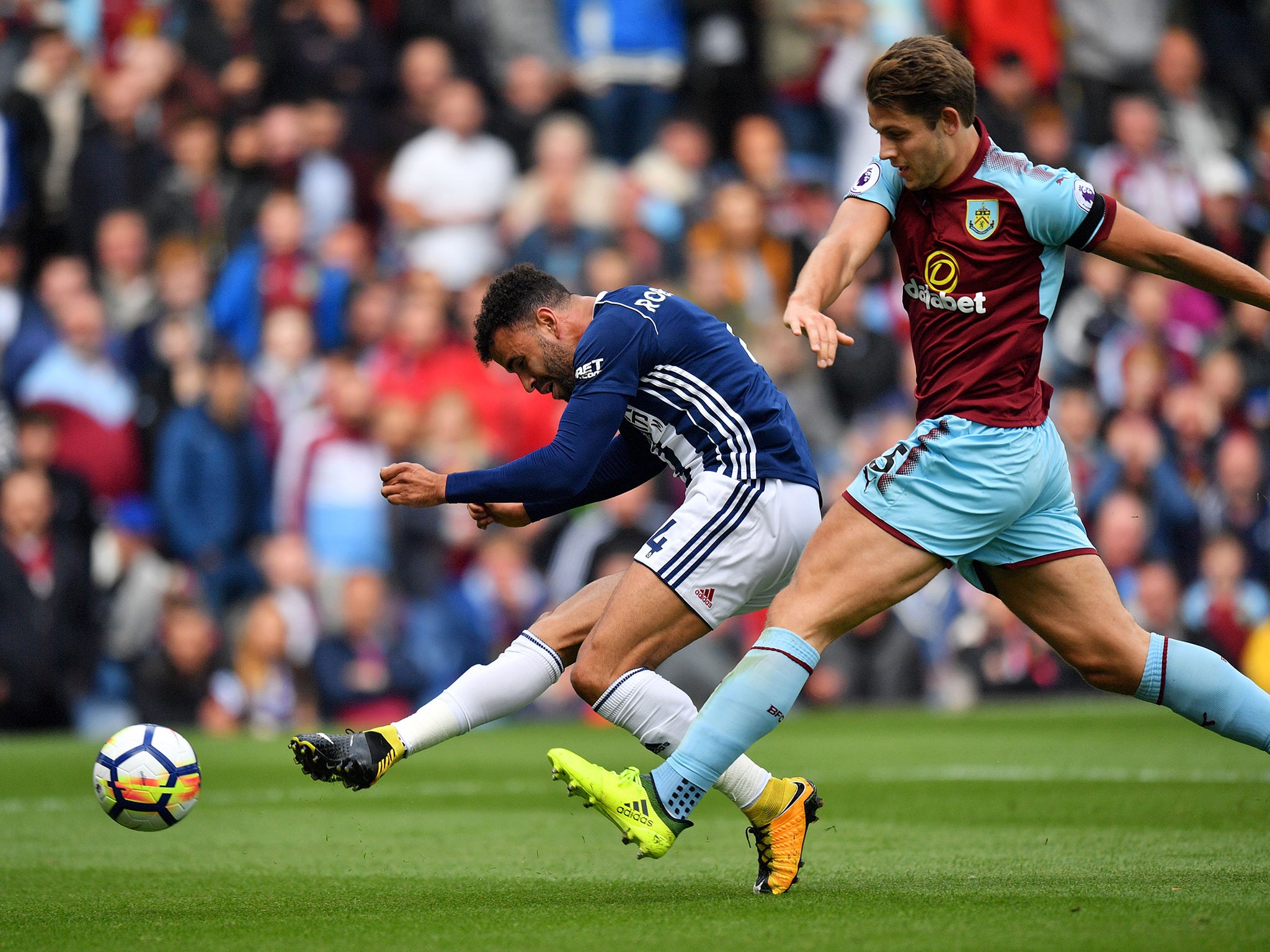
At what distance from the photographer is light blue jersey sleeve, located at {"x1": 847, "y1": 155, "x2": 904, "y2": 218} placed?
5852 millimetres

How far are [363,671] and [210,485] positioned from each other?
6.51ft

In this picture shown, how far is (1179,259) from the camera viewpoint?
5.62 m

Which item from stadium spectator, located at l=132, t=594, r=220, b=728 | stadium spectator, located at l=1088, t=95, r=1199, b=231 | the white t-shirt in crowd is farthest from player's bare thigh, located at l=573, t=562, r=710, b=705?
stadium spectator, located at l=1088, t=95, r=1199, b=231

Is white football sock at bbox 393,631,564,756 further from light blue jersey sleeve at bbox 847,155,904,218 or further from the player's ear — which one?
light blue jersey sleeve at bbox 847,155,904,218

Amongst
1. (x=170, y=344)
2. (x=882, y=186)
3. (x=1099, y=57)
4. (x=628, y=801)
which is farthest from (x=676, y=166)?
(x=628, y=801)

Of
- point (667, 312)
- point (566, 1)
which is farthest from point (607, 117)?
point (667, 312)

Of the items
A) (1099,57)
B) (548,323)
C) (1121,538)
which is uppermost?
(548,323)

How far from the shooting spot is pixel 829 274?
18.4ft

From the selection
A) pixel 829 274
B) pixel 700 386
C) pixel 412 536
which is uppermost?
pixel 829 274

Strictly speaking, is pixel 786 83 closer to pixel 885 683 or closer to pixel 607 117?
pixel 607 117

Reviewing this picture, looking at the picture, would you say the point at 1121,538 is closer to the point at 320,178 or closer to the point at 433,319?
the point at 433,319

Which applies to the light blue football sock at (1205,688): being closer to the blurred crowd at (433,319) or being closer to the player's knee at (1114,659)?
the player's knee at (1114,659)

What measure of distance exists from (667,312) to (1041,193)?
144 cm

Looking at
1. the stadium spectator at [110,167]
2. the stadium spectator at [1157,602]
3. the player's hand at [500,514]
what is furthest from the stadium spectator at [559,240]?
the player's hand at [500,514]
